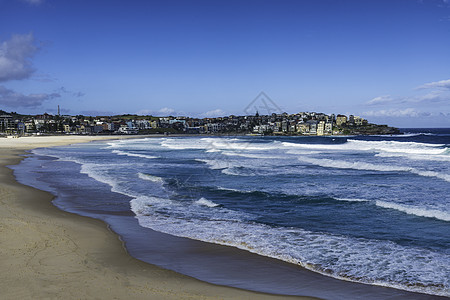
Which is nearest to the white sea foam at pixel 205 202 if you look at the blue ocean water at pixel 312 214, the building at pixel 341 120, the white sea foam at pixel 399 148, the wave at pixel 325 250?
the blue ocean water at pixel 312 214

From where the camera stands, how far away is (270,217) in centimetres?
1069

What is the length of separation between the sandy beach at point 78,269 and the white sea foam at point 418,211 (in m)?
7.51

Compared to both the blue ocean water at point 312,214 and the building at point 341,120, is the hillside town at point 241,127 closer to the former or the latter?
the building at point 341,120

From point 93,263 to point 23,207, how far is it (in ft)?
21.0

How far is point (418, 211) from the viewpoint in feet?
36.4

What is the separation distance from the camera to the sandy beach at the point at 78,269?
526 cm

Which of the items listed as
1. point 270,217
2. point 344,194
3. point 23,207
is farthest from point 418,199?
point 23,207

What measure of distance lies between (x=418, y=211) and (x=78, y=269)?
9.96 meters

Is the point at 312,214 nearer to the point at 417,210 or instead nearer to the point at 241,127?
the point at 417,210

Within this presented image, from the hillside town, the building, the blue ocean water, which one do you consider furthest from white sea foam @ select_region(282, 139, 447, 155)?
the building

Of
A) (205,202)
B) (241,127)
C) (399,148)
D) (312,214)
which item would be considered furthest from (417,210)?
(241,127)

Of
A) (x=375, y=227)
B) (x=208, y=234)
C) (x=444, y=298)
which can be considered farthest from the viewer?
(x=375, y=227)

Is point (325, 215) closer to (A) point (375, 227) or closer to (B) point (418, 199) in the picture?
(A) point (375, 227)

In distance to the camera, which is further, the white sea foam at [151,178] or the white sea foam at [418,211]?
the white sea foam at [151,178]
